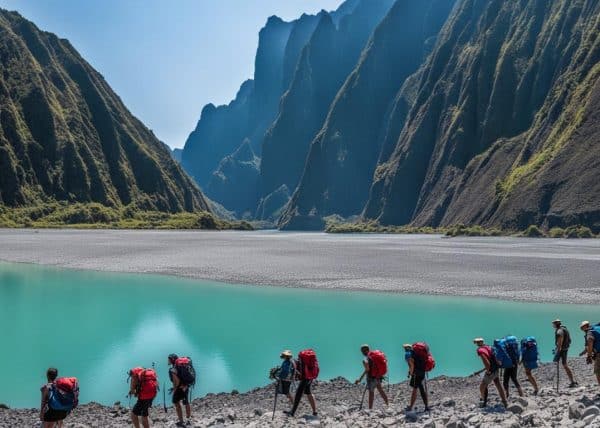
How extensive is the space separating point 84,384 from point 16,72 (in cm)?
18740

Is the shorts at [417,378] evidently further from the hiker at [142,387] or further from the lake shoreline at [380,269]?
the lake shoreline at [380,269]

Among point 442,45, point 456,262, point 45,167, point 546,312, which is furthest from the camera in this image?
point 442,45

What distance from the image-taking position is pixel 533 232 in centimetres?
10231

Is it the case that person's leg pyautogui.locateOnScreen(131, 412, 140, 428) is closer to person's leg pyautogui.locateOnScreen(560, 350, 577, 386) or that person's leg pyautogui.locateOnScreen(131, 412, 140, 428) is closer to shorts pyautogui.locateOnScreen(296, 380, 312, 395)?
shorts pyautogui.locateOnScreen(296, 380, 312, 395)

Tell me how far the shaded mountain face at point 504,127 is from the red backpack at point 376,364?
90369 millimetres

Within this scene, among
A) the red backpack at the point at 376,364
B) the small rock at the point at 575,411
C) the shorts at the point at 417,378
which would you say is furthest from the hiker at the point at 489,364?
the red backpack at the point at 376,364

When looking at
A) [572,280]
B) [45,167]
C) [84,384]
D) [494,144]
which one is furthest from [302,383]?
[45,167]

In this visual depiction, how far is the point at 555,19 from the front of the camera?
142m

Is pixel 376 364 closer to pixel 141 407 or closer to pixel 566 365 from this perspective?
pixel 141 407

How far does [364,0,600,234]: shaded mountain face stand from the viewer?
104m

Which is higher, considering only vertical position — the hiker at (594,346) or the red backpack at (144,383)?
the hiker at (594,346)

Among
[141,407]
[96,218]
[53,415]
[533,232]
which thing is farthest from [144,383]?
[96,218]

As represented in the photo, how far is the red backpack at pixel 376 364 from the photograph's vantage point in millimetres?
15172

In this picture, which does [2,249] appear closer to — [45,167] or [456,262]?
[456,262]
